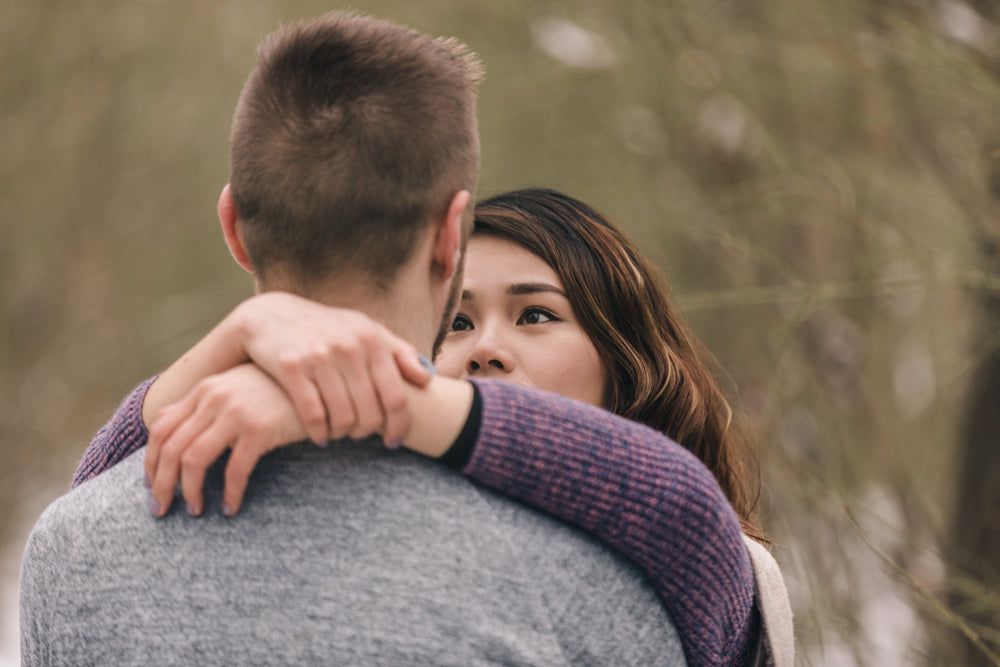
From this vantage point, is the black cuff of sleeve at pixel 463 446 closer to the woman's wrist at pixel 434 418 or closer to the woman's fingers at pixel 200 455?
the woman's wrist at pixel 434 418

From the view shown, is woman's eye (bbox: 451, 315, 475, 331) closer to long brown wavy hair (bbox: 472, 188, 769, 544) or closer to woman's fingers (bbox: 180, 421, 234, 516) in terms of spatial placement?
long brown wavy hair (bbox: 472, 188, 769, 544)

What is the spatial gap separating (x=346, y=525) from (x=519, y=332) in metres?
0.95

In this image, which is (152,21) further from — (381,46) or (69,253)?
(381,46)

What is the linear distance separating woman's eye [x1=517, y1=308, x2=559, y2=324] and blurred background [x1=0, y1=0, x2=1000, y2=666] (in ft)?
1.24

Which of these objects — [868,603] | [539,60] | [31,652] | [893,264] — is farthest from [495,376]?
[539,60]

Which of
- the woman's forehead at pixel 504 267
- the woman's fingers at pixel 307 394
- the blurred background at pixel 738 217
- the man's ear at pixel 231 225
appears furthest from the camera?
the blurred background at pixel 738 217

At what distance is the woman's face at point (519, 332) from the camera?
2078mm

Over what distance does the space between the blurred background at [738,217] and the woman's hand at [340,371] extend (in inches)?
36.7

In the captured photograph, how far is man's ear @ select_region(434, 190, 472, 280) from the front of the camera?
4.45 feet

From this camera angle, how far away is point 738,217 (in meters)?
4.45

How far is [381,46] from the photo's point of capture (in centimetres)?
136

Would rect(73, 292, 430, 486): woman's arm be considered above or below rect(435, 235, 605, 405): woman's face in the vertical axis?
above

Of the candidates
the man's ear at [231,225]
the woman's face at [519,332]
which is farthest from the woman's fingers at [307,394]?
the woman's face at [519,332]

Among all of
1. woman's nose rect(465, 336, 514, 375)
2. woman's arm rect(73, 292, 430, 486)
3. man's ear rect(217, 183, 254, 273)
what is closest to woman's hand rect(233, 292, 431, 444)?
woman's arm rect(73, 292, 430, 486)
